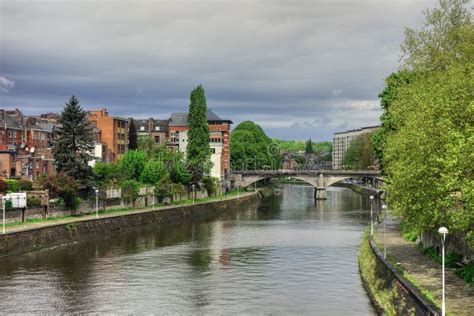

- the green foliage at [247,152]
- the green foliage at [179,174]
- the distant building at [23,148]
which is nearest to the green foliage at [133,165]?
the green foliage at [179,174]

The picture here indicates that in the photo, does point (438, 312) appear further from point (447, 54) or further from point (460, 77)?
point (447, 54)

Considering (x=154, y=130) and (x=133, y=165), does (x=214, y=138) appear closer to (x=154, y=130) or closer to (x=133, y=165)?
(x=154, y=130)

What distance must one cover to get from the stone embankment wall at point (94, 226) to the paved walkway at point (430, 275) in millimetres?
33399

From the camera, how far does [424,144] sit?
34.4m

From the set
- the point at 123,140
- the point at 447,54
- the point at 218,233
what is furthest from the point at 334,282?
the point at 123,140

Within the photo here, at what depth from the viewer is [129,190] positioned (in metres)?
94.1

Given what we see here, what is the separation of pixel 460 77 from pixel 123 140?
118 metres

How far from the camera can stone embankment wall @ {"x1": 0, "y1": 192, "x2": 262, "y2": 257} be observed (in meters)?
58.8

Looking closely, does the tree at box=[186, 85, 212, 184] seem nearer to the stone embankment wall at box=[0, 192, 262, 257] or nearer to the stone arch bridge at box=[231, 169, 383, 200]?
the stone embankment wall at box=[0, 192, 262, 257]

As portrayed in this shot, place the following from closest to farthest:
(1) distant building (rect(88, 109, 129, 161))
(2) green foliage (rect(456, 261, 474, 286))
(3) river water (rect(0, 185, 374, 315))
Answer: (2) green foliage (rect(456, 261, 474, 286)), (3) river water (rect(0, 185, 374, 315)), (1) distant building (rect(88, 109, 129, 161))

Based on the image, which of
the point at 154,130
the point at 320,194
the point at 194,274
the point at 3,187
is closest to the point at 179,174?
the point at 3,187

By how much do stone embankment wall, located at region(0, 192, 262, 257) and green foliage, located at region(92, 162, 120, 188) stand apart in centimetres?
778

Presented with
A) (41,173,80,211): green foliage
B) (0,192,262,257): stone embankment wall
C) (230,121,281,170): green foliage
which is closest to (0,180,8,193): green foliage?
(41,173,80,211): green foliage

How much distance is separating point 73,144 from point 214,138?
7838 cm
